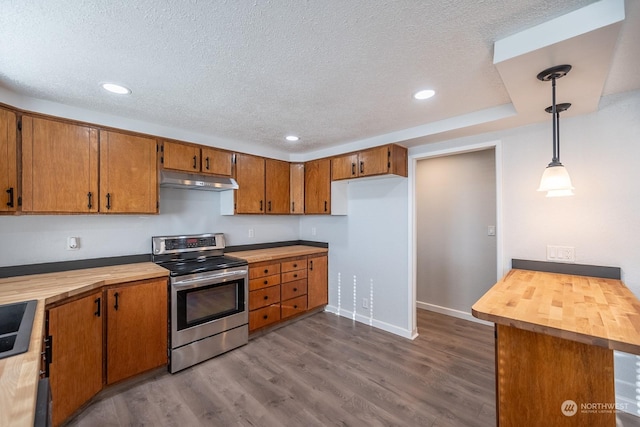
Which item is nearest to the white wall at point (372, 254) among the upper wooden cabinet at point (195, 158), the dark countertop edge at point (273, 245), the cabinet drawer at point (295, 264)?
the dark countertop edge at point (273, 245)

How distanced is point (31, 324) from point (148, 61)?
5.08 ft

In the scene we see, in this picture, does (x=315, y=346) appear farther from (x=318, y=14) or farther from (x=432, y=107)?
(x=318, y=14)

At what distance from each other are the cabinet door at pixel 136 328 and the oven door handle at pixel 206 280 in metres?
0.12

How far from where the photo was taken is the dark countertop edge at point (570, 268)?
81.0 inches

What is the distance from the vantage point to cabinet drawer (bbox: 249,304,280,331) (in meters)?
3.12

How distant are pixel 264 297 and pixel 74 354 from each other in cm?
172

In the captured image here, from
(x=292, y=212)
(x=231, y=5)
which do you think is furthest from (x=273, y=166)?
(x=231, y=5)

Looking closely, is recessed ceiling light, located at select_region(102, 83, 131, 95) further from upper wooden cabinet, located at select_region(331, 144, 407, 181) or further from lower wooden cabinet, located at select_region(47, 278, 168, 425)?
upper wooden cabinet, located at select_region(331, 144, 407, 181)

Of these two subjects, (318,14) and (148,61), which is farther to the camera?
(148,61)

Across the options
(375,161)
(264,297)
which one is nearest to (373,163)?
(375,161)

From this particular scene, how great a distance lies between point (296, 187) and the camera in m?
4.00

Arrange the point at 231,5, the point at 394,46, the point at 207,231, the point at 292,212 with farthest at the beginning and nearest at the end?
the point at 292,212, the point at 207,231, the point at 394,46, the point at 231,5

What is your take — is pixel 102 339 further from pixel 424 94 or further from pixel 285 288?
pixel 424 94

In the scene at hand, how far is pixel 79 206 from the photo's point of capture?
2.28 m
